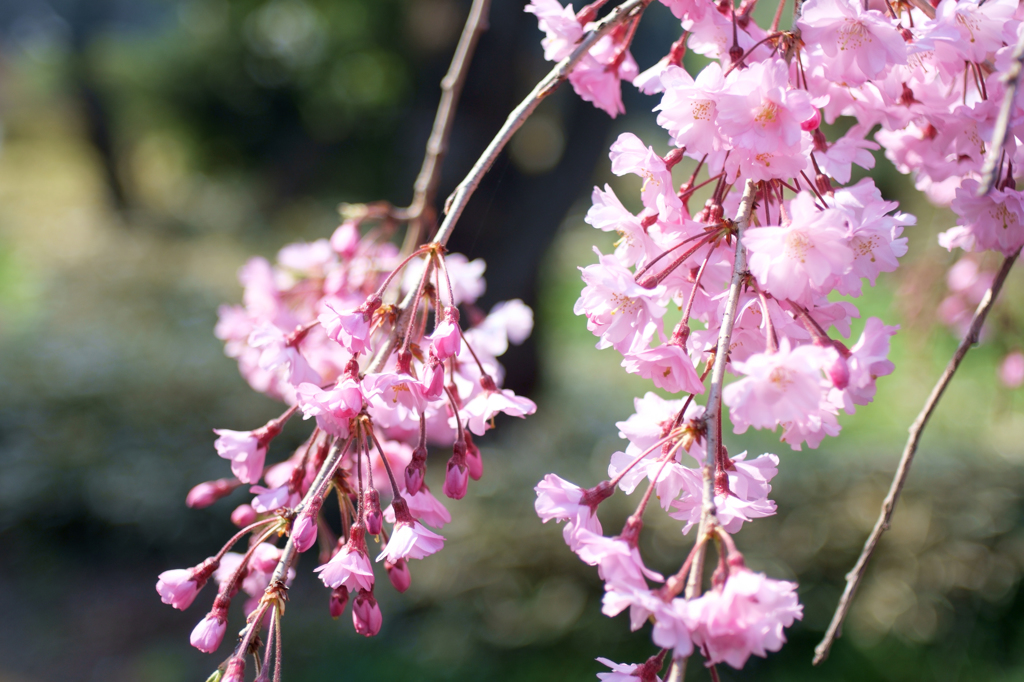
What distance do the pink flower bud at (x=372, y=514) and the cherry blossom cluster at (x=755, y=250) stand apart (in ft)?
0.45

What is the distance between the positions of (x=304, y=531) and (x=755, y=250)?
1.32 ft

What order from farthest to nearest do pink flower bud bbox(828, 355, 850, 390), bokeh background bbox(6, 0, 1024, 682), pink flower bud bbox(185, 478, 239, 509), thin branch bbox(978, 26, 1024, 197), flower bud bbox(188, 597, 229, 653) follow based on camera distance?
bokeh background bbox(6, 0, 1024, 682), pink flower bud bbox(185, 478, 239, 509), flower bud bbox(188, 597, 229, 653), pink flower bud bbox(828, 355, 850, 390), thin branch bbox(978, 26, 1024, 197)

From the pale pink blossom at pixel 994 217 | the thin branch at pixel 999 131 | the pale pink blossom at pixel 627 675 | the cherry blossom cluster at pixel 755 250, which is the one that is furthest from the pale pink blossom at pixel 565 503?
the pale pink blossom at pixel 994 217

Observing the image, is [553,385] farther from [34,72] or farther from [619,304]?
[34,72]

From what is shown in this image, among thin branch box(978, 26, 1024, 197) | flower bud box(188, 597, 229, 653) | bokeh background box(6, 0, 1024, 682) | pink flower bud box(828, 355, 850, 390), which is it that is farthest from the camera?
bokeh background box(6, 0, 1024, 682)

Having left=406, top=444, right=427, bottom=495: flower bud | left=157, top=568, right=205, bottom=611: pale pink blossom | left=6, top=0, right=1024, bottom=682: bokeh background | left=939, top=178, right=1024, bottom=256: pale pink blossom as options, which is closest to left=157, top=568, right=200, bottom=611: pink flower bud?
left=157, top=568, right=205, bottom=611: pale pink blossom

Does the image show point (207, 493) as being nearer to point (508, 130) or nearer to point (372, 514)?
point (372, 514)

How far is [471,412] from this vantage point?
2.51ft

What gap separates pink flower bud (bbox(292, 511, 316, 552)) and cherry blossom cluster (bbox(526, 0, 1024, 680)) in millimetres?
188

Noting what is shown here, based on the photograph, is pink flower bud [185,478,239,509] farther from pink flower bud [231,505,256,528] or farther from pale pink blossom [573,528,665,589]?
pale pink blossom [573,528,665,589]

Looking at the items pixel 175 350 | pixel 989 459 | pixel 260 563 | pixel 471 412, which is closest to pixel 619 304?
pixel 471 412

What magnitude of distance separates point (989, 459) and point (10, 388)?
521 cm

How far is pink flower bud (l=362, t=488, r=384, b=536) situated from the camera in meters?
0.56

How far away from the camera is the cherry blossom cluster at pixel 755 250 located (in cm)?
46
